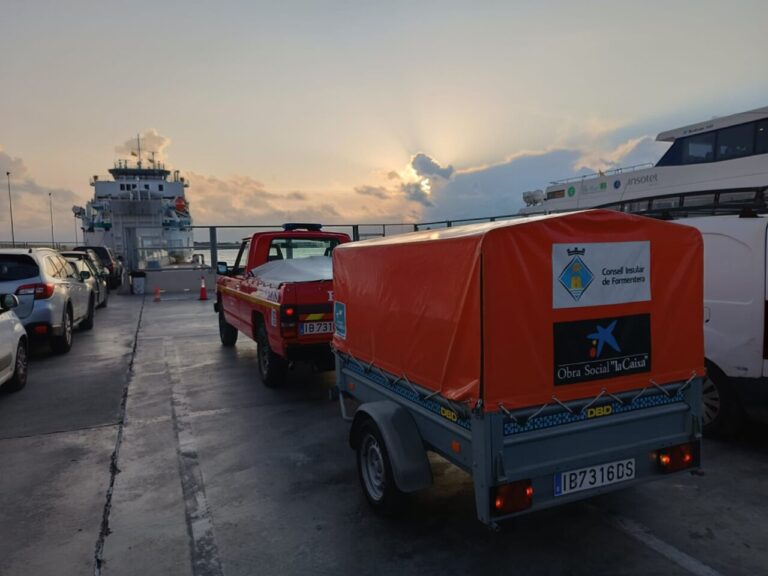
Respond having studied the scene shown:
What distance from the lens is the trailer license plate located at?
9.77ft

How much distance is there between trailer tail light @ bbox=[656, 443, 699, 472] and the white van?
1.58m

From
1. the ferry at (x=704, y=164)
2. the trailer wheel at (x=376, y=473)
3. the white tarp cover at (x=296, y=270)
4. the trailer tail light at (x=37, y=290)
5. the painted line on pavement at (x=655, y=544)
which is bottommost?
the painted line on pavement at (x=655, y=544)

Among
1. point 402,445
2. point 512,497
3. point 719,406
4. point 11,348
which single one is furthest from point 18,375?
point 719,406

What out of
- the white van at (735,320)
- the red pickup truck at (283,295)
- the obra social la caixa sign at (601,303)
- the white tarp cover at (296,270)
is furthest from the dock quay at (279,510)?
the white tarp cover at (296,270)

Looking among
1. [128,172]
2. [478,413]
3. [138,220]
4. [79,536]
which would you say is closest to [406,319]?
[478,413]

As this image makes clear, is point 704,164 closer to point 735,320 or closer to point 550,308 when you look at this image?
point 735,320

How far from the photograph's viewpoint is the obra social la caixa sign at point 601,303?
9.68 feet

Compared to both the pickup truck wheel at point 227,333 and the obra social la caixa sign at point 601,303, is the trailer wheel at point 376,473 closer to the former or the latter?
the obra social la caixa sign at point 601,303

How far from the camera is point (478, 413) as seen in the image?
110 inches

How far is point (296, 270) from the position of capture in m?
7.13

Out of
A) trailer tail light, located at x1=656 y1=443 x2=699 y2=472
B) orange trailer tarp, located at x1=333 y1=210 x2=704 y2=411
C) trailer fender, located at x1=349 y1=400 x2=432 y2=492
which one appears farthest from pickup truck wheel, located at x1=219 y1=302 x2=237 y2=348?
trailer tail light, located at x1=656 y1=443 x2=699 y2=472

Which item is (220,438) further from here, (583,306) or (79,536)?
(583,306)

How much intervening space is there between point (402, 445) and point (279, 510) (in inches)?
45.1

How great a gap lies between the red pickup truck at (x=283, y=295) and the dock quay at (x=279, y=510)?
76cm
